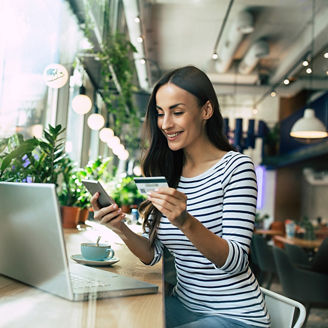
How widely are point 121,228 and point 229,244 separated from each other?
0.41 metres

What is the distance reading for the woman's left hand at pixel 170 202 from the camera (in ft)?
4.29

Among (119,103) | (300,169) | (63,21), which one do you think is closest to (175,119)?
(63,21)

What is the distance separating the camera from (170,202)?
1.32 m

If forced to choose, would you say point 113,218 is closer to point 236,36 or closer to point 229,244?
point 229,244

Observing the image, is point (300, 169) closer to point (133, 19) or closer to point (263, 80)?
point (263, 80)

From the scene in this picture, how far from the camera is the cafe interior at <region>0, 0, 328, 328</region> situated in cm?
167

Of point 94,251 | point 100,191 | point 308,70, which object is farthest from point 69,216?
point 308,70

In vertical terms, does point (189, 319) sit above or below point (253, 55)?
below

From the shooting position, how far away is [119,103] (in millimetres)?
8328

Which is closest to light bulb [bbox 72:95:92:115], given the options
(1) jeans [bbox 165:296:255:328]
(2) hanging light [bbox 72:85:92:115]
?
(2) hanging light [bbox 72:85:92:115]

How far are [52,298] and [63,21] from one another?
14.9 feet

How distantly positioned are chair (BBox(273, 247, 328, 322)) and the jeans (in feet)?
9.55

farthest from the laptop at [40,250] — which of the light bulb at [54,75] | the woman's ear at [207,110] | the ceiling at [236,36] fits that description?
the ceiling at [236,36]

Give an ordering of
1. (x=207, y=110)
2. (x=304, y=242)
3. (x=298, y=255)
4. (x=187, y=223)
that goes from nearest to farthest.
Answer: (x=187, y=223)
(x=207, y=110)
(x=298, y=255)
(x=304, y=242)
